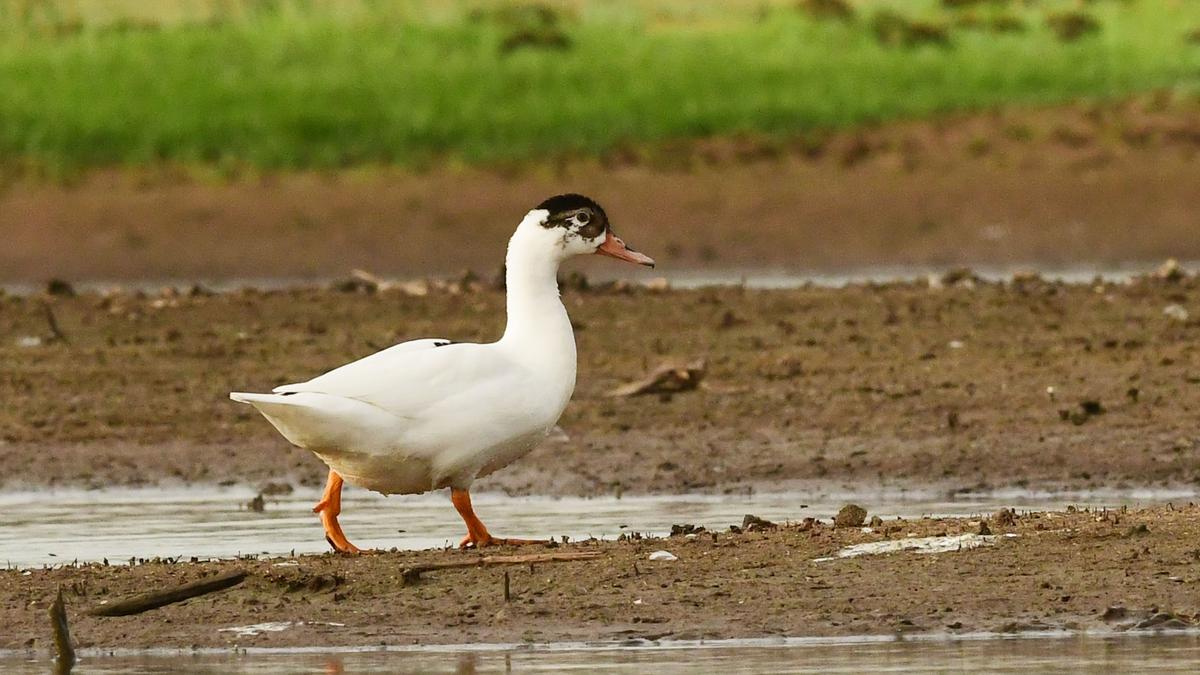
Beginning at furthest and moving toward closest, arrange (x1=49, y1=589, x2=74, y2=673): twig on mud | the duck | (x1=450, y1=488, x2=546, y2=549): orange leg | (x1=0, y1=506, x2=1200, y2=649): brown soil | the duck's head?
the duck's head < (x1=450, y1=488, x2=546, y2=549): orange leg < the duck < (x1=0, y1=506, x2=1200, y2=649): brown soil < (x1=49, y1=589, x2=74, y2=673): twig on mud

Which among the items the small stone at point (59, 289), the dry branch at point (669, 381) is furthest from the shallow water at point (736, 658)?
the small stone at point (59, 289)

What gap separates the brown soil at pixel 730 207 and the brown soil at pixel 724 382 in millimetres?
5088

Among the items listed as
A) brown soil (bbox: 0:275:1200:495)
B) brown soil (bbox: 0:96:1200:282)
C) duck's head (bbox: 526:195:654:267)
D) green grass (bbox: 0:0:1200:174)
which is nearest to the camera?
duck's head (bbox: 526:195:654:267)

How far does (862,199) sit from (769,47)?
4.98 meters

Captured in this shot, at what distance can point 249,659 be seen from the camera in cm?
800

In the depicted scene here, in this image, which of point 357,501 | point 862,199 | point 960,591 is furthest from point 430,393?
point 862,199

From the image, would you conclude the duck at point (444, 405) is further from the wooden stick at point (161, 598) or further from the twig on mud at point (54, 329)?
the twig on mud at point (54, 329)

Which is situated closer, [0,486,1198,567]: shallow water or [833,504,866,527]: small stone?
[833,504,866,527]: small stone

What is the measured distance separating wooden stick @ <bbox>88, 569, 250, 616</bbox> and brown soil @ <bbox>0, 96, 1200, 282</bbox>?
13604 millimetres

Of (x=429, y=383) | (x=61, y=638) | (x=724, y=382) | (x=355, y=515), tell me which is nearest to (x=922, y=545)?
(x=429, y=383)

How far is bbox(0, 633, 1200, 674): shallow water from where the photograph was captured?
748 cm

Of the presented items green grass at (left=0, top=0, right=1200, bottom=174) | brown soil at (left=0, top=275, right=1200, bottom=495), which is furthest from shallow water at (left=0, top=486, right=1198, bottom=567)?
green grass at (left=0, top=0, right=1200, bottom=174)

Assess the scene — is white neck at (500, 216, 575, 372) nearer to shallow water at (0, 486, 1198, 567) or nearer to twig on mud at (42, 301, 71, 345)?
shallow water at (0, 486, 1198, 567)

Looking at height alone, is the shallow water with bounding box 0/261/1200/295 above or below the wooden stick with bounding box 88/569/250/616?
above
